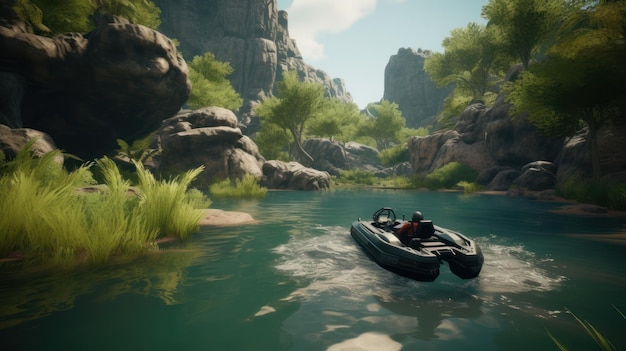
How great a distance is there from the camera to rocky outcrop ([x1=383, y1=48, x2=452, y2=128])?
88119 mm

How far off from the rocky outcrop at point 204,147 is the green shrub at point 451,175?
17.4 meters

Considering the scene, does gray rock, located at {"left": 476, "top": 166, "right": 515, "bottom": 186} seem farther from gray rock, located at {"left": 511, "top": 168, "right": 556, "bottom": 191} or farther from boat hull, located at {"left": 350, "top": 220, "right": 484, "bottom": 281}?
boat hull, located at {"left": 350, "top": 220, "right": 484, "bottom": 281}

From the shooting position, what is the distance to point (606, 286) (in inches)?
214

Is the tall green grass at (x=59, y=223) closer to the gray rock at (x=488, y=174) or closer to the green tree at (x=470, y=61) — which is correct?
the gray rock at (x=488, y=174)

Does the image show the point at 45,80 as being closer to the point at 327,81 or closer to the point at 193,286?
the point at 193,286

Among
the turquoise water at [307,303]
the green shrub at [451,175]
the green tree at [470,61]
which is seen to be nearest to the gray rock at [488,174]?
the green shrub at [451,175]

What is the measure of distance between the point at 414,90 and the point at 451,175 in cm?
6954

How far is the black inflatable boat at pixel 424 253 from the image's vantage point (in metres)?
5.37

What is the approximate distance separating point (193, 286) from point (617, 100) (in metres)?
22.3

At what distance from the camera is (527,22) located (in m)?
29.1

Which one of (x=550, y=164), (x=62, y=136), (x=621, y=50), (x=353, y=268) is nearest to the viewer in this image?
(x=353, y=268)

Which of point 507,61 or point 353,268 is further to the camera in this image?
point 507,61

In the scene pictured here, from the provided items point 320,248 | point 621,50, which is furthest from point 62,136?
point 621,50

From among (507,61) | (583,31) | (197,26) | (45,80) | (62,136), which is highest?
(197,26)
